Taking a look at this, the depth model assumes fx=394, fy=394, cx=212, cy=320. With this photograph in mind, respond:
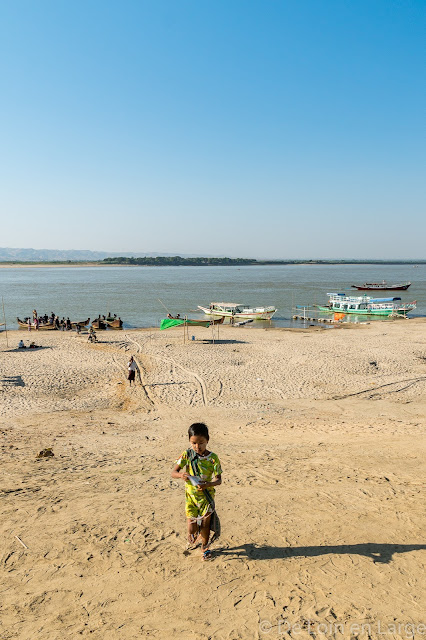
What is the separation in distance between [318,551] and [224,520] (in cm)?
137

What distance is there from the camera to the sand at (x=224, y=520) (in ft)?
13.1

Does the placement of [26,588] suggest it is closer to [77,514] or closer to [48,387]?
[77,514]

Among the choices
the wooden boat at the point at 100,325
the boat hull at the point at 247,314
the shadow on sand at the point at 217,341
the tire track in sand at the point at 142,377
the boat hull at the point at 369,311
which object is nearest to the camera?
the tire track in sand at the point at 142,377

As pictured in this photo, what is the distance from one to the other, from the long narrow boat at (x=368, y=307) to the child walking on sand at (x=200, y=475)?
45.2 metres

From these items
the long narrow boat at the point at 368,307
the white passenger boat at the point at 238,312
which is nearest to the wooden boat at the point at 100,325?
the white passenger boat at the point at 238,312

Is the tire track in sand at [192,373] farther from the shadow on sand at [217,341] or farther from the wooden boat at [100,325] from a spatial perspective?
the wooden boat at [100,325]

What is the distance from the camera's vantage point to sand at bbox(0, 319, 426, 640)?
13.1 ft

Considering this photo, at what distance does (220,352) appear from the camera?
23891 mm

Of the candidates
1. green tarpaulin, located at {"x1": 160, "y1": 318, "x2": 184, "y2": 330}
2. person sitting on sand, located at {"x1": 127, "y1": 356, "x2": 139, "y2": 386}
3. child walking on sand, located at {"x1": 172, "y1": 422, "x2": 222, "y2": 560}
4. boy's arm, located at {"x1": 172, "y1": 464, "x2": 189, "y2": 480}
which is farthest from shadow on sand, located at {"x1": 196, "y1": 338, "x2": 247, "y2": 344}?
boy's arm, located at {"x1": 172, "y1": 464, "x2": 189, "y2": 480}

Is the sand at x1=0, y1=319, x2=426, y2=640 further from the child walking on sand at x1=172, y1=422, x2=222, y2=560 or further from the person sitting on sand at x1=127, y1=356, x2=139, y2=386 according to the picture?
the person sitting on sand at x1=127, y1=356, x2=139, y2=386

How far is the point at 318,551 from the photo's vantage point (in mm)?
4980

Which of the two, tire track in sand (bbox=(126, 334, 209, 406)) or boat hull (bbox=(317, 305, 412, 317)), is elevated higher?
boat hull (bbox=(317, 305, 412, 317))

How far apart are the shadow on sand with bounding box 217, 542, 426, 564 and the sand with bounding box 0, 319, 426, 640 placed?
24 millimetres

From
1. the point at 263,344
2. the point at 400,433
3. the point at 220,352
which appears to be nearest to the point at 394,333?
the point at 263,344
